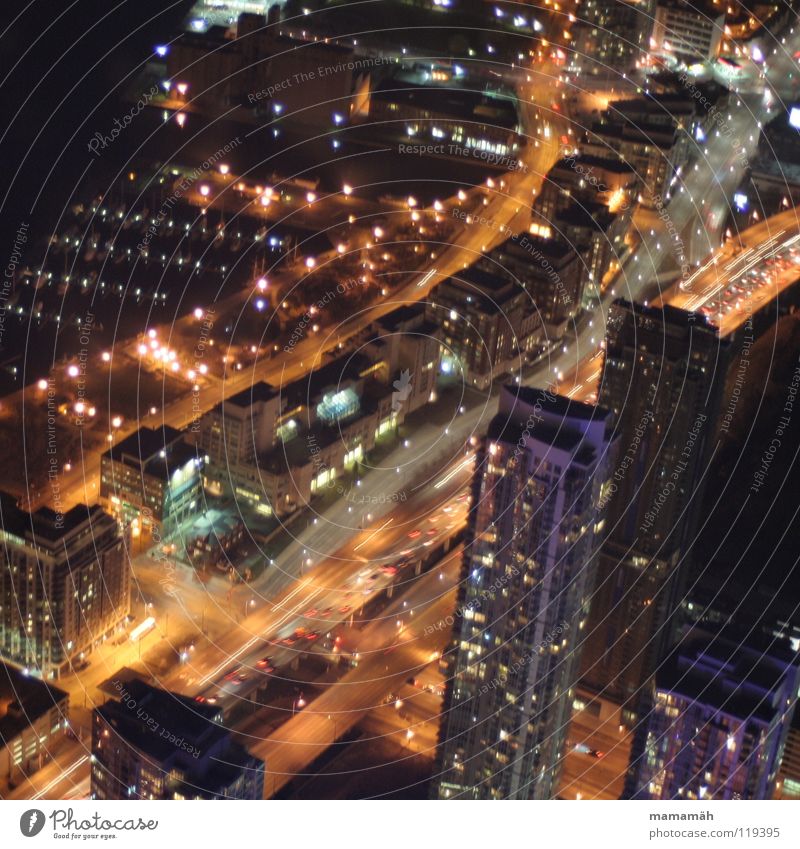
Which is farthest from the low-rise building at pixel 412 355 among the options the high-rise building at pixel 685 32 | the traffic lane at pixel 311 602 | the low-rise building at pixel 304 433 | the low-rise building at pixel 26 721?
the high-rise building at pixel 685 32

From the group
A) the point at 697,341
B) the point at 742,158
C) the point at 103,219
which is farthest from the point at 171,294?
the point at 742,158

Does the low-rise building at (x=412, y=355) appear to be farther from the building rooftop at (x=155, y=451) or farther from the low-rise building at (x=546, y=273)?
the building rooftop at (x=155, y=451)

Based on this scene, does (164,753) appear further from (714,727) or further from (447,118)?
(447,118)

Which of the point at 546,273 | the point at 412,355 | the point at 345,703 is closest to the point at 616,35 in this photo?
the point at 546,273

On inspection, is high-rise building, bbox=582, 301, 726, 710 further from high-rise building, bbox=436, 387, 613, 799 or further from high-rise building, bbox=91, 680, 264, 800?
high-rise building, bbox=91, 680, 264, 800

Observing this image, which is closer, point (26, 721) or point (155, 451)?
point (26, 721)

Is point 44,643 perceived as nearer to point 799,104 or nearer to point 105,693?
point 105,693
